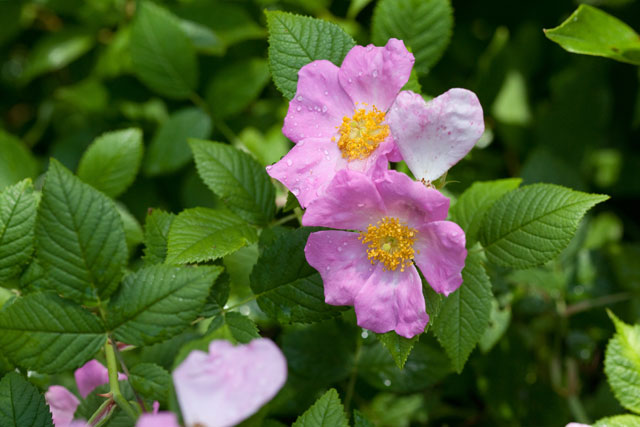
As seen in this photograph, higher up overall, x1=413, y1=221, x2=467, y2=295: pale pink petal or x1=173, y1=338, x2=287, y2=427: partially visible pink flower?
x1=173, y1=338, x2=287, y2=427: partially visible pink flower

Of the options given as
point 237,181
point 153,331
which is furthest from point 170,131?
point 153,331

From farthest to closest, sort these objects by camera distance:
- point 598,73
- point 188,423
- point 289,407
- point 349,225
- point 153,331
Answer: point 598,73, point 289,407, point 349,225, point 153,331, point 188,423

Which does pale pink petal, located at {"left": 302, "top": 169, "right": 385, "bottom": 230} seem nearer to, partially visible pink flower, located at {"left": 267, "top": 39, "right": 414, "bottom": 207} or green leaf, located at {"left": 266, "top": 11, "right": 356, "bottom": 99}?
partially visible pink flower, located at {"left": 267, "top": 39, "right": 414, "bottom": 207}

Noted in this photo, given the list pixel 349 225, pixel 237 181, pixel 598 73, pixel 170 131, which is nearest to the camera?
pixel 349 225

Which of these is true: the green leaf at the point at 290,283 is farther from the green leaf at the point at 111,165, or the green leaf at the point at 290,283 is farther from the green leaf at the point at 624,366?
the green leaf at the point at 111,165

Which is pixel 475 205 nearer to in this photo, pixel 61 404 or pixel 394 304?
pixel 394 304

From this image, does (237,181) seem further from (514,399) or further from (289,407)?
(514,399)

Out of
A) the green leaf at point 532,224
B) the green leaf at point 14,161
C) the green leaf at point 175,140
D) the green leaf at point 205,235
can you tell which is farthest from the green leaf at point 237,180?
the green leaf at point 14,161

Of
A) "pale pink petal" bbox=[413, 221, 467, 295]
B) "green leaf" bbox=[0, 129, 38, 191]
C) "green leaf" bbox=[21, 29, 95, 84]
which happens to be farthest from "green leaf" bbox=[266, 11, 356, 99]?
"green leaf" bbox=[21, 29, 95, 84]
